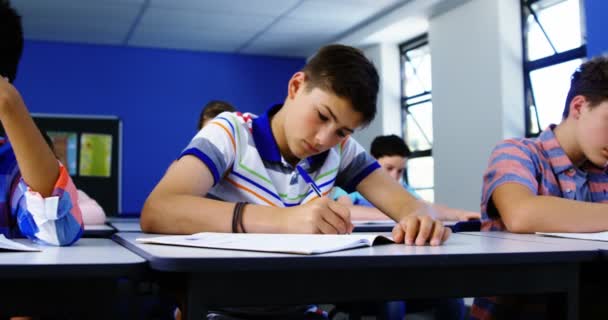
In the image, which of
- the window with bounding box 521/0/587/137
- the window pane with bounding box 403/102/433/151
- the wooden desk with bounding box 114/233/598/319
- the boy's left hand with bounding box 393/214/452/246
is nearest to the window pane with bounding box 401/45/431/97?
the window pane with bounding box 403/102/433/151

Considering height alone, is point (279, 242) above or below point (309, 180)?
below

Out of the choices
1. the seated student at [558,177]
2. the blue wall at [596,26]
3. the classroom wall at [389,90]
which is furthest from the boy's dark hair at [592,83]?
the classroom wall at [389,90]

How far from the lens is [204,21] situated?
205 inches

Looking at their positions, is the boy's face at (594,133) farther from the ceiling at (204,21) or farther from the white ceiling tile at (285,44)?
the white ceiling tile at (285,44)

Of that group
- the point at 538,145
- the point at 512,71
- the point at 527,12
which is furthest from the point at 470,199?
the point at 538,145

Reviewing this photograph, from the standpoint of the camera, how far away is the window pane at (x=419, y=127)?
17.5 feet

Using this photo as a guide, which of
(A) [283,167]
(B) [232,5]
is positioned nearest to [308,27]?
(B) [232,5]

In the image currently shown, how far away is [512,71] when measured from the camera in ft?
14.0

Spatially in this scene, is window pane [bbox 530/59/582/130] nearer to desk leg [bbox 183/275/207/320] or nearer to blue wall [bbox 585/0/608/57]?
blue wall [bbox 585/0/608/57]

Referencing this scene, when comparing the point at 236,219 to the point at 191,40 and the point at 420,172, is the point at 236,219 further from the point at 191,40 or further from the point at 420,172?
the point at 191,40

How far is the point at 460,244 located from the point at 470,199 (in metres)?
3.60

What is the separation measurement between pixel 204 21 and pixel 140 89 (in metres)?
1.25

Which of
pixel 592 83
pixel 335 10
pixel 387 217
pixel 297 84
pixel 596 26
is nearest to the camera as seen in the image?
pixel 297 84

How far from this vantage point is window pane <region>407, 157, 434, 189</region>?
5227 mm
